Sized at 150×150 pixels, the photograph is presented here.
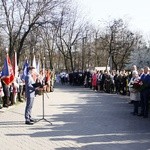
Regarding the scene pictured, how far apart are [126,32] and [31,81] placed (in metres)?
53.9

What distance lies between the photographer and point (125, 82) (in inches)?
1181

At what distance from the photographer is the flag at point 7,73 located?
61.4 ft

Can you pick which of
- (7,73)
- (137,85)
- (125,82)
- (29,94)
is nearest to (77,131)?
(29,94)

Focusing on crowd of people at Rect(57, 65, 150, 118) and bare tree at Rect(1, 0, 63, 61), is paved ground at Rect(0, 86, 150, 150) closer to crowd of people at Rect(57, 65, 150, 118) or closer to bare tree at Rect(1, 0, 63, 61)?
crowd of people at Rect(57, 65, 150, 118)

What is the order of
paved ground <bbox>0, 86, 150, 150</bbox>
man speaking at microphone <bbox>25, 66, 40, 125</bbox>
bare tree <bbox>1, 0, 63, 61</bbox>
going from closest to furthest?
paved ground <bbox>0, 86, 150, 150</bbox> < man speaking at microphone <bbox>25, 66, 40, 125</bbox> < bare tree <bbox>1, 0, 63, 61</bbox>

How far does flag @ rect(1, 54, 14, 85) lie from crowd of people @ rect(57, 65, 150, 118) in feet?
16.5

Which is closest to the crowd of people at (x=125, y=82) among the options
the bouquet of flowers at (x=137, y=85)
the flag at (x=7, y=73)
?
the bouquet of flowers at (x=137, y=85)

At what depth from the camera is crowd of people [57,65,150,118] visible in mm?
16609

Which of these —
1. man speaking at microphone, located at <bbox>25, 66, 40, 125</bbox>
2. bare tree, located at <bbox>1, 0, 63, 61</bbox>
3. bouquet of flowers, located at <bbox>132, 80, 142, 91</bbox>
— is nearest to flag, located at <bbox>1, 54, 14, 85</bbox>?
man speaking at microphone, located at <bbox>25, 66, 40, 125</bbox>

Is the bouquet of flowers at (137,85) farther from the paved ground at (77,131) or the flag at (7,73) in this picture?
the flag at (7,73)

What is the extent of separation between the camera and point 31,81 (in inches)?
588

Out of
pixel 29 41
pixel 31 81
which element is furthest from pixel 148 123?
pixel 29 41

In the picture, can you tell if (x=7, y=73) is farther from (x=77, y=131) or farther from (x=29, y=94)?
(x=77, y=131)

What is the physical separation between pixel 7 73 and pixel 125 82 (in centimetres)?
1292
